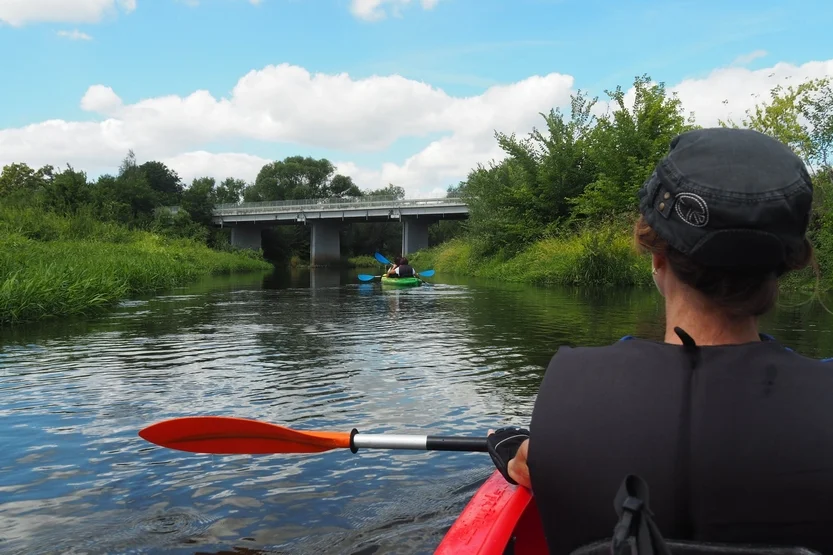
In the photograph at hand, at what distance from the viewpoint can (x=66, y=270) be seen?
1313cm

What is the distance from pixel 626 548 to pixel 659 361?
14.5 inches

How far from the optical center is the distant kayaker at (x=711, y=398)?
124 cm

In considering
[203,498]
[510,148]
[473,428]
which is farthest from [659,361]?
[510,148]

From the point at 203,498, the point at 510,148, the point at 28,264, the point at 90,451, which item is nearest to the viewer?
the point at 203,498

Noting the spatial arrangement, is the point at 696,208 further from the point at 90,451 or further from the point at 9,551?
the point at 90,451

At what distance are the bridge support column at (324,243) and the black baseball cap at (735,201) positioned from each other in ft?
199

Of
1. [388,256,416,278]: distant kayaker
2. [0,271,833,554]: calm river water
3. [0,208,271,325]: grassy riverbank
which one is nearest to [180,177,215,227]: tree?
[0,208,271,325]: grassy riverbank

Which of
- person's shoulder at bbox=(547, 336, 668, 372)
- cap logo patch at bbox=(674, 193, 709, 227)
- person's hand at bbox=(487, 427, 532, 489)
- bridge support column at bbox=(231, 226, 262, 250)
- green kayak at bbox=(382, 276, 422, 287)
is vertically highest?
bridge support column at bbox=(231, 226, 262, 250)

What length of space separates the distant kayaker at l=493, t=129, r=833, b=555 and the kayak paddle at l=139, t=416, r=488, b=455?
157cm

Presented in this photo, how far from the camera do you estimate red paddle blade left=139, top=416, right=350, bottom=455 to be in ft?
10.2

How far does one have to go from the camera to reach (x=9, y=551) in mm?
3201

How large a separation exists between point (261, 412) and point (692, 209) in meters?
4.70

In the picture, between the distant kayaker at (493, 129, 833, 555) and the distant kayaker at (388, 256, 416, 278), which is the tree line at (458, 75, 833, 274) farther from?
the distant kayaker at (493, 129, 833, 555)

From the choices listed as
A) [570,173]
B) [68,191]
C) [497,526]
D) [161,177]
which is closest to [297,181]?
[161,177]
